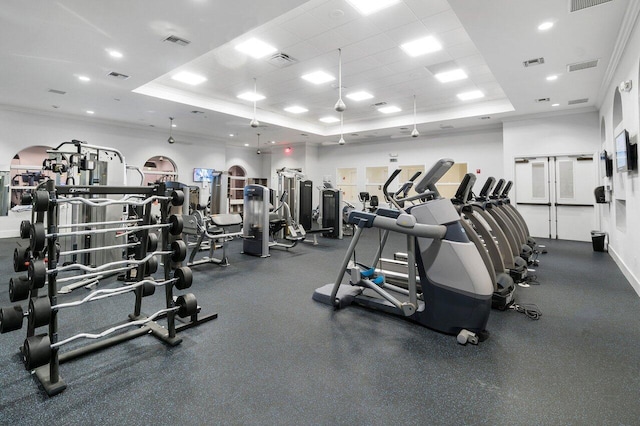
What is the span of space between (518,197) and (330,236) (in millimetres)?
5153

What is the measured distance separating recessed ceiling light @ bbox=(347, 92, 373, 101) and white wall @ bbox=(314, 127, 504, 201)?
3814 millimetres

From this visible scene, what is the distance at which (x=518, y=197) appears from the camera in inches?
326

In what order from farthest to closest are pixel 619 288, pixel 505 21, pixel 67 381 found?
1. pixel 619 288
2. pixel 505 21
3. pixel 67 381

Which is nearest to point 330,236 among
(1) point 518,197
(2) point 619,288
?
(1) point 518,197

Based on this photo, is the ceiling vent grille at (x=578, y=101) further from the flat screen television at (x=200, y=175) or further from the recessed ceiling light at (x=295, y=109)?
the flat screen television at (x=200, y=175)

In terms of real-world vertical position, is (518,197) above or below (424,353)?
above

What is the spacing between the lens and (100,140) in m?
9.15

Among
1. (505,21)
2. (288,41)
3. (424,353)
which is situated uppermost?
(288,41)

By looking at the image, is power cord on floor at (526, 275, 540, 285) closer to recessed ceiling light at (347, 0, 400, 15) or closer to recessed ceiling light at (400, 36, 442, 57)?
recessed ceiling light at (400, 36, 442, 57)

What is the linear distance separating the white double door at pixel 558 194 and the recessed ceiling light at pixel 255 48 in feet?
23.1

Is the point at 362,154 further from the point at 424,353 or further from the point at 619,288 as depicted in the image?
the point at 424,353

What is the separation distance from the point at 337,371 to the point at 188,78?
6.60 meters

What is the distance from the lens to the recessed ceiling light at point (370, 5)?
12.8 feet

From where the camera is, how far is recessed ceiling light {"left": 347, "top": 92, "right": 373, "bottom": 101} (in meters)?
7.43
